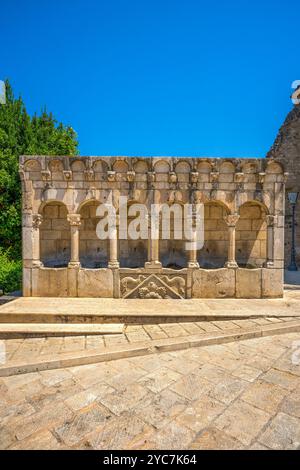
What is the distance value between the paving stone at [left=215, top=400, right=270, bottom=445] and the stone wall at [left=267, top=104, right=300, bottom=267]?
13727mm

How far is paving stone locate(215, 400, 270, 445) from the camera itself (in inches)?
97.7

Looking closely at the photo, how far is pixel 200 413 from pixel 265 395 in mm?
940

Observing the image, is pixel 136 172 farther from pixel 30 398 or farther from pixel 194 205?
pixel 30 398

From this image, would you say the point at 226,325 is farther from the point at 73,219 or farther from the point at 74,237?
the point at 73,219

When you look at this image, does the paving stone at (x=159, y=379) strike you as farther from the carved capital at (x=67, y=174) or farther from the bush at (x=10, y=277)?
the bush at (x=10, y=277)

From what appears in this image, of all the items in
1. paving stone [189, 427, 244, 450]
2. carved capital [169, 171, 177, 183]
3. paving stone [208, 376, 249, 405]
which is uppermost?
carved capital [169, 171, 177, 183]

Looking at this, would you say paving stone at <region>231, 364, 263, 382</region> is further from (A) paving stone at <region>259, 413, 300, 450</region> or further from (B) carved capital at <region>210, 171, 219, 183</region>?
(B) carved capital at <region>210, 171, 219, 183</region>

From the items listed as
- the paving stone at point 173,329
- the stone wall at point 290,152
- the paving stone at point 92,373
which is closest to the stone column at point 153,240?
the paving stone at point 173,329

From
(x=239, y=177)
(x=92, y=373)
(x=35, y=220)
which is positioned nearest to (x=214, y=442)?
(x=92, y=373)

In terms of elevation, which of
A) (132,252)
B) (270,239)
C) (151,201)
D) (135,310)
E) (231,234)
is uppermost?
(151,201)

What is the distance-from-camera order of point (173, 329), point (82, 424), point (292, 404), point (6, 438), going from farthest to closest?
point (173, 329) → point (292, 404) → point (82, 424) → point (6, 438)

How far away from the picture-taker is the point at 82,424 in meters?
2.63

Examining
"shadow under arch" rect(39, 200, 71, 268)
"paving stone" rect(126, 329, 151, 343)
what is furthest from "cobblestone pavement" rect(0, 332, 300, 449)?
"shadow under arch" rect(39, 200, 71, 268)
